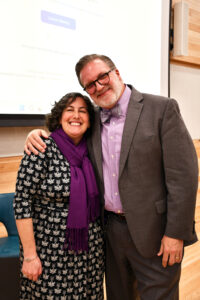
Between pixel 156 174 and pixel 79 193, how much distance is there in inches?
13.8

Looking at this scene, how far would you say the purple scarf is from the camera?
117 cm

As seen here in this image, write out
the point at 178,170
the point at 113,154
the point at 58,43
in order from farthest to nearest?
1. the point at 58,43
2. the point at 113,154
3. the point at 178,170

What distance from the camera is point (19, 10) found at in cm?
176

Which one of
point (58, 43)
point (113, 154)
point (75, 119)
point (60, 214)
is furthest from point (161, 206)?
point (58, 43)

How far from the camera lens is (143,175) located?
1.14 m

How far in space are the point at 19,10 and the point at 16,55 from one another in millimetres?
292

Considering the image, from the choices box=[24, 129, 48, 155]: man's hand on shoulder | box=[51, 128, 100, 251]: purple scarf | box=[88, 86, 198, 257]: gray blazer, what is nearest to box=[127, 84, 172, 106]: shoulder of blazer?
box=[88, 86, 198, 257]: gray blazer

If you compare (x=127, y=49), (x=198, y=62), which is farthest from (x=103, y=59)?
(x=198, y=62)

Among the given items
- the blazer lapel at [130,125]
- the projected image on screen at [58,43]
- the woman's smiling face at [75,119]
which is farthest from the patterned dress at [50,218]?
the projected image on screen at [58,43]

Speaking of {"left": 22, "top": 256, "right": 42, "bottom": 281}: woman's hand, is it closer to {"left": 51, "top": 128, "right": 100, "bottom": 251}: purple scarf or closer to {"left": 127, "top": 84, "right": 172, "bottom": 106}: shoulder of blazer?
{"left": 51, "top": 128, "right": 100, "bottom": 251}: purple scarf

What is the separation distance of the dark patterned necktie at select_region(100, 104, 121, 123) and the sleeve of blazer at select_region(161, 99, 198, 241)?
223mm

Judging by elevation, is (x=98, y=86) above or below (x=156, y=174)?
above

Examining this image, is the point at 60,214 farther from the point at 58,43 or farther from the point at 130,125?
the point at 58,43

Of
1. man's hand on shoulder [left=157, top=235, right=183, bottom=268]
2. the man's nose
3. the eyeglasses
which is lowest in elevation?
man's hand on shoulder [left=157, top=235, right=183, bottom=268]
